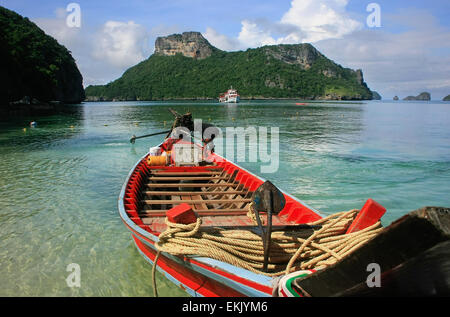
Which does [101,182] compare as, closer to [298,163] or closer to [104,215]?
[104,215]

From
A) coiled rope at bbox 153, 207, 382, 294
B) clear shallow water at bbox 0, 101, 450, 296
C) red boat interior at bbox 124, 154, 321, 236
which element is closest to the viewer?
coiled rope at bbox 153, 207, 382, 294

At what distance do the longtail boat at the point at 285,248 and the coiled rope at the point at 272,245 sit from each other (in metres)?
0.01

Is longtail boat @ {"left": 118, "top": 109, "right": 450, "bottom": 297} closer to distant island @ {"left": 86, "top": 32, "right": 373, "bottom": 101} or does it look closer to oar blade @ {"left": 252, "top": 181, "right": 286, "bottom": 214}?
oar blade @ {"left": 252, "top": 181, "right": 286, "bottom": 214}

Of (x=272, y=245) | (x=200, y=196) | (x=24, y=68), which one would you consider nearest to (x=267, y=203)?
(x=272, y=245)

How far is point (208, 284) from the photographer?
364 centimetres

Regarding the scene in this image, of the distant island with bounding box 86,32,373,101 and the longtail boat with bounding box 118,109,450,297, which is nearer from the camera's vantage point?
the longtail boat with bounding box 118,109,450,297

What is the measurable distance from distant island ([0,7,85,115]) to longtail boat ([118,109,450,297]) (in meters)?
49.1

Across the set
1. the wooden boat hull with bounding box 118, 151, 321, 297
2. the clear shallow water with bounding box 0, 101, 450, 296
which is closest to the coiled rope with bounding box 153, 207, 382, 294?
the wooden boat hull with bounding box 118, 151, 321, 297

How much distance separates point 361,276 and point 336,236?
1.45 m

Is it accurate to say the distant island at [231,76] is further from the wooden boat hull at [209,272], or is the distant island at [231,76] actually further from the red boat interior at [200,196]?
the wooden boat hull at [209,272]

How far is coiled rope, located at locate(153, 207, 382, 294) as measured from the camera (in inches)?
134

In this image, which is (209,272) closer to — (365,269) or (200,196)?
A: (365,269)

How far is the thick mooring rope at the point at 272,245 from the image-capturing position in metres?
3.41
